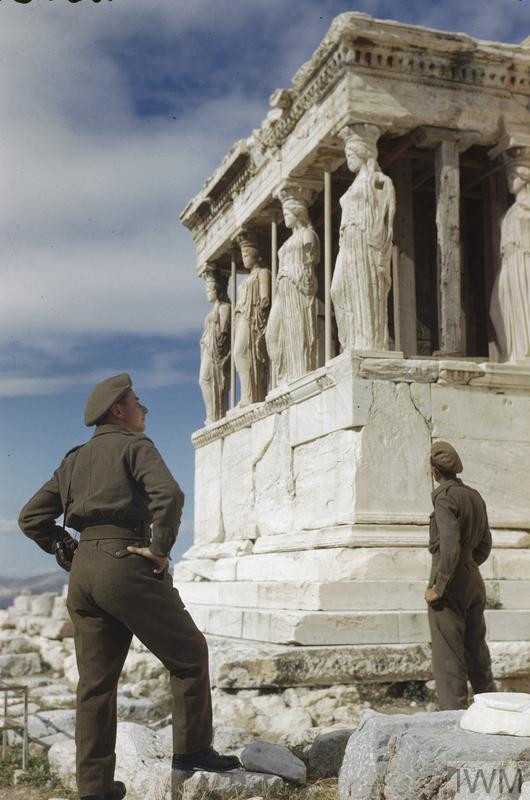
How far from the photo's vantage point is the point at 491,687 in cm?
578

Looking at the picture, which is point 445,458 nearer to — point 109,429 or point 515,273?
point 109,429

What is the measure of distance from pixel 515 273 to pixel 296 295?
96.9 inches

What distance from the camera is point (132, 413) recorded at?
4480 millimetres

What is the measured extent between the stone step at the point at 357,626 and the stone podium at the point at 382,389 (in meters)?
0.01

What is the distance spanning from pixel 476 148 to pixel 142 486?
25.7 ft

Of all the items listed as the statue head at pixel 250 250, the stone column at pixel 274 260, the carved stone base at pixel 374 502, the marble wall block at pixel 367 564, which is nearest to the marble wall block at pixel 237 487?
the stone column at pixel 274 260

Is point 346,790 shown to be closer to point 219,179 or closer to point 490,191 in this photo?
point 490,191

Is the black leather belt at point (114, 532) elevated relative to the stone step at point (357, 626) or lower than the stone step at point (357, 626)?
elevated

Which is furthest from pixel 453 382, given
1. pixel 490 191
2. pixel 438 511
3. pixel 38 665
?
pixel 38 665

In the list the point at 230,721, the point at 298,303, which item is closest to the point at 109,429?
the point at 230,721

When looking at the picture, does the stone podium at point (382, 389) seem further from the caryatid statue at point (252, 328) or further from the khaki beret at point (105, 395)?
the khaki beret at point (105, 395)

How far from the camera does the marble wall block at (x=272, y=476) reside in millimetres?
10383

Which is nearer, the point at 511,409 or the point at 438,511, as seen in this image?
the point at 438,511
